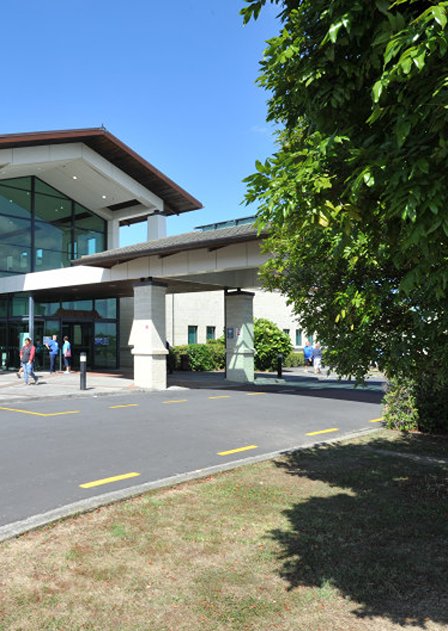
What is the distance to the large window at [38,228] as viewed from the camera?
983 inches

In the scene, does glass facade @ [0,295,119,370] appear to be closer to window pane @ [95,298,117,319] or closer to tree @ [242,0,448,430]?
window pane @ [95,298,117,319]

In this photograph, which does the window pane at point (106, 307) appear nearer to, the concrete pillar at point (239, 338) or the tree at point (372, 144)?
the concrete pillar at point (239, 338)

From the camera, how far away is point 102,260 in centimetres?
1866

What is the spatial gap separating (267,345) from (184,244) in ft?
45.5

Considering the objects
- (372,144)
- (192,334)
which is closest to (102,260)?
(192,334)

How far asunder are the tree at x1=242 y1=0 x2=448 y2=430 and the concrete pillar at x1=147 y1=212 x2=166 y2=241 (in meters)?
22.9

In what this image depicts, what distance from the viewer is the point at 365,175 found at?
2.25 metres

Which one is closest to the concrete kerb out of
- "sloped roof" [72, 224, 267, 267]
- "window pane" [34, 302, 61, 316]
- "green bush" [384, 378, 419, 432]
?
"green bush" [384, 378, 419, 432]

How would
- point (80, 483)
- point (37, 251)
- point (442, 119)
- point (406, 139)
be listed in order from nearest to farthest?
point (442, 119) → point (406, 139) → point (80, 483) → point (37, 251)

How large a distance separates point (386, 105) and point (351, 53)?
39 centimetres

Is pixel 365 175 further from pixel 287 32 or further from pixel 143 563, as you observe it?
pixel 143 563

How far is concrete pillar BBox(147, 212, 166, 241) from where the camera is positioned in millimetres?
26219

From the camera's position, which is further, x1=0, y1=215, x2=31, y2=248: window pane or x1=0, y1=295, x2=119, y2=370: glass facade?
x1=0, y1=295, x2=119, y2=370: glass facade

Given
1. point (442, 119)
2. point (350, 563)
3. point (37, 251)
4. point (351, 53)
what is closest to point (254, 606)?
point (350, 563)
